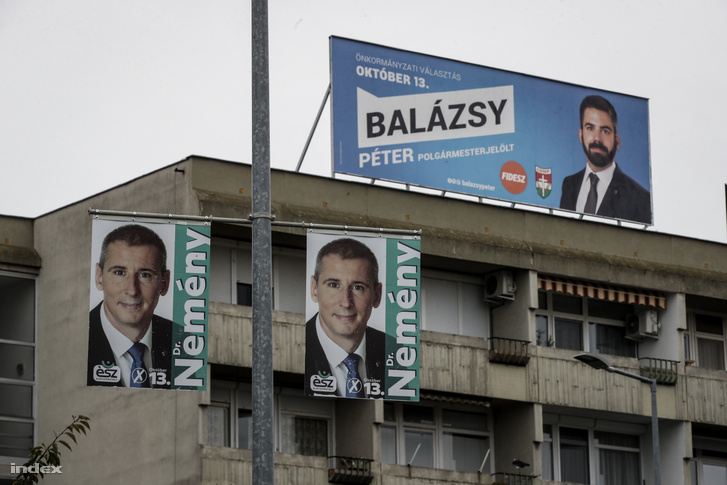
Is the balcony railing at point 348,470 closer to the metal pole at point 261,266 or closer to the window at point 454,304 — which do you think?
the window at point 454,304

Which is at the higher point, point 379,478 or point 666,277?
point 666,277

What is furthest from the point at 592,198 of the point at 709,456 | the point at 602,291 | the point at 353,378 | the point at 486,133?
the point at 353,378

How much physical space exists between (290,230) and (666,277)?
10.2 m

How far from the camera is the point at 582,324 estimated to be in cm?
3584

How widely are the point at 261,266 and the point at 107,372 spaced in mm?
2731

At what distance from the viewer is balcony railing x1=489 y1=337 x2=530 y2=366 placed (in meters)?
33.0

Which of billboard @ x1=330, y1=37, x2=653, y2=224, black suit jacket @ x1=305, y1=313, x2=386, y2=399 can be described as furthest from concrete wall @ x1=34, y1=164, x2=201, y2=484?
black suit jacket @ x1=305, y1=313, x2=386, y2=399

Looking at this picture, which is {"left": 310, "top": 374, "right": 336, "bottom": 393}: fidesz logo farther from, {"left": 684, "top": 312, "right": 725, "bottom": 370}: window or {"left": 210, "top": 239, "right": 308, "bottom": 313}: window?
{"left": 684, "top": 312, "right": 725, "bottom": 370}: window

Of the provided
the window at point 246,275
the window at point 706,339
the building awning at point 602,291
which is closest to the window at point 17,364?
the window at point 246,275

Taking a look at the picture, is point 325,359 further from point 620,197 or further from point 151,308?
point 620,197

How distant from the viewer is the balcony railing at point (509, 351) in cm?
3303

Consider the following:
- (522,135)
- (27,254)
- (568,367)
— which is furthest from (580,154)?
(27,254)

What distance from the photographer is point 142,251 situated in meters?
17.1

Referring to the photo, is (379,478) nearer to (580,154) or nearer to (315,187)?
(315,187)
